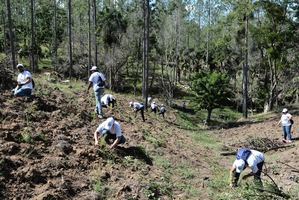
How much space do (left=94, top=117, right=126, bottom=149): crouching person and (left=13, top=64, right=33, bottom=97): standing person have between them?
3.24 m

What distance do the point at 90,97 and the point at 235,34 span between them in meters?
19.0

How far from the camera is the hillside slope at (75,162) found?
9898mm

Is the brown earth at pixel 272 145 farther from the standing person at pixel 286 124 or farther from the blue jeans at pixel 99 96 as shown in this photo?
the blue jeans at pixel 99 96

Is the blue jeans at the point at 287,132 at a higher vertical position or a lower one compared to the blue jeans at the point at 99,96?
lower

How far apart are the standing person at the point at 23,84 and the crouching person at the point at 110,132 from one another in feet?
10.6

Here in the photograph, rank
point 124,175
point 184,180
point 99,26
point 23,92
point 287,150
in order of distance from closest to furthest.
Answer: point 124,175 → point 184,180 → point 23,92 → point 287,150 → point 99,26

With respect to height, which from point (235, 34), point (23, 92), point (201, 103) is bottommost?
point (201, 103)

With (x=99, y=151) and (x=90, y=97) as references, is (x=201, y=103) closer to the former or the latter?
(x=90, y=97)

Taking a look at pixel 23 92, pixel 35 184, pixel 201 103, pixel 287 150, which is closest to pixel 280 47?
pixel 201 103

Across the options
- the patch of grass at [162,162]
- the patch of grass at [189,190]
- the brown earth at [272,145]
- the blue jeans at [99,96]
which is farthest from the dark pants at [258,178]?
the blue jeans at [99,96]

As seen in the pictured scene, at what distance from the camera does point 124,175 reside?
36.6 ft

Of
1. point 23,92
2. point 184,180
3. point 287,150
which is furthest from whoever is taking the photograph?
point 287,150

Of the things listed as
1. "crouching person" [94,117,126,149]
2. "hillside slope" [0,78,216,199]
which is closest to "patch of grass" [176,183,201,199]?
"hillside slope" [0,78,216,199]

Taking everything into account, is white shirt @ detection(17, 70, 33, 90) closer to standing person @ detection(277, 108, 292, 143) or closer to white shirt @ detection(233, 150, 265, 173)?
white shirt @ detection(233, 150, 265, 173)
